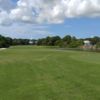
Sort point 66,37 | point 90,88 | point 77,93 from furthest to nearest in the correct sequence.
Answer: point 66,37 → point 90,88 → point 77,93

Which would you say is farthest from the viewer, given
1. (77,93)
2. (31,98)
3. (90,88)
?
(90,88)

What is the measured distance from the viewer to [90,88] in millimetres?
15367

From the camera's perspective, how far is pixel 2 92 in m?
14.5

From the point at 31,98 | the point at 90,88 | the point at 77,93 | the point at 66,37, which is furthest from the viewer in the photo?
the point at 66,37

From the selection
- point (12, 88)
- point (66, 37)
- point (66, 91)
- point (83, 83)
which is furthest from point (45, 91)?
point (66, 37)

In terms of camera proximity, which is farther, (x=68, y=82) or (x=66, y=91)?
(x=68, y=82)

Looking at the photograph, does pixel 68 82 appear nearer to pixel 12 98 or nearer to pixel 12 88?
pixel 12 88

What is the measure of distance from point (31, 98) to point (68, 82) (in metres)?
4.85

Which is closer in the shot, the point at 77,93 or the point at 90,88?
the point at 77,93

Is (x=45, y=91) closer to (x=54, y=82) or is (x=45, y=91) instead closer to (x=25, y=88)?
(x=25, y=88)

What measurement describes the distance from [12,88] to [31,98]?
2.78 meters

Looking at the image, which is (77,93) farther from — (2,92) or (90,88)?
(2,92)

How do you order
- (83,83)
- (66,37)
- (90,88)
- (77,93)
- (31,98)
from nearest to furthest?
(31,98)
(77,93)
(90,88)
(83,83)
(66,37)

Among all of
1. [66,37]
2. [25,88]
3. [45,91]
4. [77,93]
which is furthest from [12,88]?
[66,37]
